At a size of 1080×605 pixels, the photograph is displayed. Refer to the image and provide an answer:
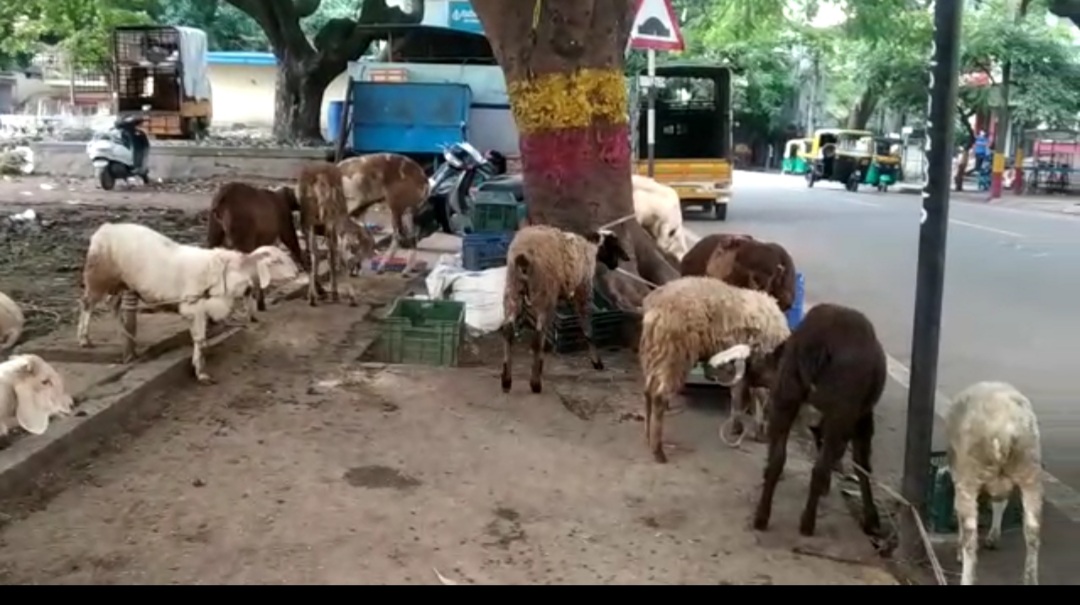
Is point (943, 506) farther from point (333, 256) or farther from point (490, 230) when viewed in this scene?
point (490, 230)

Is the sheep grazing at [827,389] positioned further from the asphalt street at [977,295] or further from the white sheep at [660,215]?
the white sheep at [660,215]

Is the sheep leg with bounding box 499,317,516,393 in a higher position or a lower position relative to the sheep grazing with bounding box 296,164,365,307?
lower

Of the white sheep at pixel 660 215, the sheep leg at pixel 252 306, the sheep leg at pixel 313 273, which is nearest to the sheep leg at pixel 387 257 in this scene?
the sheep leg at pixel 313 273

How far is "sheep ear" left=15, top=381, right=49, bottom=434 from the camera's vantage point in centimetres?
516

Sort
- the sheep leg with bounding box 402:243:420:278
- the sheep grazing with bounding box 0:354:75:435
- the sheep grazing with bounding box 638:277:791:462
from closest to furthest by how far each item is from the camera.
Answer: the sheep grazing with bounding box 0:354:75:435, the sheep grazing with bounding box 638:277:791:462, the sheep leg with bounding box 402:243:420:278

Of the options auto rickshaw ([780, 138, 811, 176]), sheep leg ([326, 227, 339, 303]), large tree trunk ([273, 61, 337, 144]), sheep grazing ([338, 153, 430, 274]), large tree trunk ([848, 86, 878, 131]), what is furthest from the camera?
auto rickshaw ([780, 138, 811, 176])

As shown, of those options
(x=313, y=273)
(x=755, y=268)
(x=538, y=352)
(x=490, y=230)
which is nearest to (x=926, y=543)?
(x=755, y=268)

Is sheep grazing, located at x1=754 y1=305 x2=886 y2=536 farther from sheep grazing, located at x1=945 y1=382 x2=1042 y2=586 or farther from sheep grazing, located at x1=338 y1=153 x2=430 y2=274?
sheep grazing, located at x1=338 y1=153 x2=430 y2=274

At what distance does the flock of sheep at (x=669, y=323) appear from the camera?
4.41 m

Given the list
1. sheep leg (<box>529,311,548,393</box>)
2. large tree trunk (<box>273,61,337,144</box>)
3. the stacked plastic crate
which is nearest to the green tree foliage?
large tree trunk (<box>273,61,337,144</box>)

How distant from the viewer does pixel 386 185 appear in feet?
34.9

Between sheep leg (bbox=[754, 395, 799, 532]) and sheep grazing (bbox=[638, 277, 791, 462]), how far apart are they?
66cm

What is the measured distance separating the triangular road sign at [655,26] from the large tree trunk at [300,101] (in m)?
15.3

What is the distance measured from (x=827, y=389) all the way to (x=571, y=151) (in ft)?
15.0
